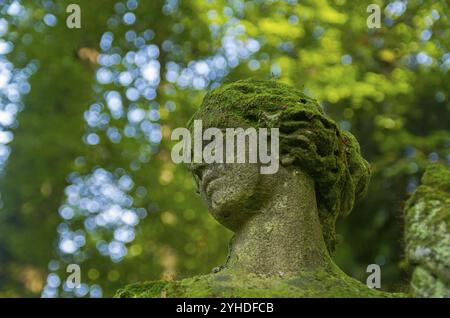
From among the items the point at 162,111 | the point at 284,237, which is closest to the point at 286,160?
the point at 284,237

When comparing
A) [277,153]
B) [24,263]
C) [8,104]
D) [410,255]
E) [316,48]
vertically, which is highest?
[316,48]

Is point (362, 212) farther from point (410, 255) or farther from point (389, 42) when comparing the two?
point (410, 255)

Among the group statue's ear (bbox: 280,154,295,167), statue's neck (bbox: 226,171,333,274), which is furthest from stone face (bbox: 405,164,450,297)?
statue's ear (bbox: 280,154,295,167)

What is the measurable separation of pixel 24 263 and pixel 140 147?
2.90 m

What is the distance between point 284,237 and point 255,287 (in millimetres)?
393

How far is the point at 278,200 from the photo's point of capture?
3.83 metres

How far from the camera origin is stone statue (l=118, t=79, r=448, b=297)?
356cm

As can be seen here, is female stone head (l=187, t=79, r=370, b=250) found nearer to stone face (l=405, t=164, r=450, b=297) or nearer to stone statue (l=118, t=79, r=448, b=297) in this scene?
stone statue (l=118, t=79, r=448, b=297)

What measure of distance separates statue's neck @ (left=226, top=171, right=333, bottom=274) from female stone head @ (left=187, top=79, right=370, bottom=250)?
0.24 ft

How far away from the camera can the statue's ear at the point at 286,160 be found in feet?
12.7

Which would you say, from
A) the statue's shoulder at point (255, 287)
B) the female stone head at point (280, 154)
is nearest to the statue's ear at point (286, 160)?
the female stone head at point (280, 154)

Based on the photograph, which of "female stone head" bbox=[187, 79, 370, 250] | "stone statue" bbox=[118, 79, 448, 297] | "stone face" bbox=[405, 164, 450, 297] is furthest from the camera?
"female stone head" bbox=[187, 79, 370, 250]

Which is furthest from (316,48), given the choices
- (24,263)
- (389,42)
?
(24,263)
